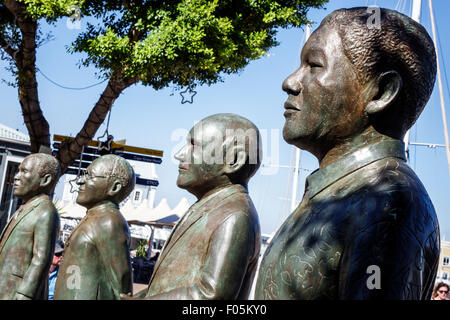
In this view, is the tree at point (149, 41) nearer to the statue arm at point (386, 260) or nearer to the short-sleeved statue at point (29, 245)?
the short-sleeved statue at point (29, 245)

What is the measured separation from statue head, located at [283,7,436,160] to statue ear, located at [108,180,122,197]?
2591 millimetres

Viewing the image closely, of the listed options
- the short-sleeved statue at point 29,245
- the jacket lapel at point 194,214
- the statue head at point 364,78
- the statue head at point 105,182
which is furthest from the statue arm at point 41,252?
the statue head at point 364,78

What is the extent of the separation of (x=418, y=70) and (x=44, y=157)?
4.10m

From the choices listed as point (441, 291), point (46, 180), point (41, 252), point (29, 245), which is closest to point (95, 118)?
point (46, 180)

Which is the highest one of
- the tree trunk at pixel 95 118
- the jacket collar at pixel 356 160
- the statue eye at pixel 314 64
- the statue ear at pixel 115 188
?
the tree trunk at pixel 95 118

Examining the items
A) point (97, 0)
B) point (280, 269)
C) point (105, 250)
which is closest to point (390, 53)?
point (280, 269)

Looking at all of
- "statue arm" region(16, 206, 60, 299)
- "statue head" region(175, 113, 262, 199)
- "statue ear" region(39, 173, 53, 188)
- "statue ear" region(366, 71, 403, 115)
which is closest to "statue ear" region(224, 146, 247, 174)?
"statue head" region(175, 113, 262, 199)

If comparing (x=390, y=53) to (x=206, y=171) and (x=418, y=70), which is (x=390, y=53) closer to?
(x=418, y=70)

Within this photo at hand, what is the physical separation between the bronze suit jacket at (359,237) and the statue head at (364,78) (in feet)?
0.31

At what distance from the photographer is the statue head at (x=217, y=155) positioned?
108 inches

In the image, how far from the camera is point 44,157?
478 centimetres

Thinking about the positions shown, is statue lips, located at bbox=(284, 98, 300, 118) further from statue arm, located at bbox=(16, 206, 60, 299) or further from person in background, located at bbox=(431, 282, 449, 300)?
person in background, located at bbox=(431, 282, 449, 300)

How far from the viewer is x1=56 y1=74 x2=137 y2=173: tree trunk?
9305mm

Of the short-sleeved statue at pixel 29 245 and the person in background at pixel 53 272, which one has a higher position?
the short-sleeved statue at pixel 29 245
